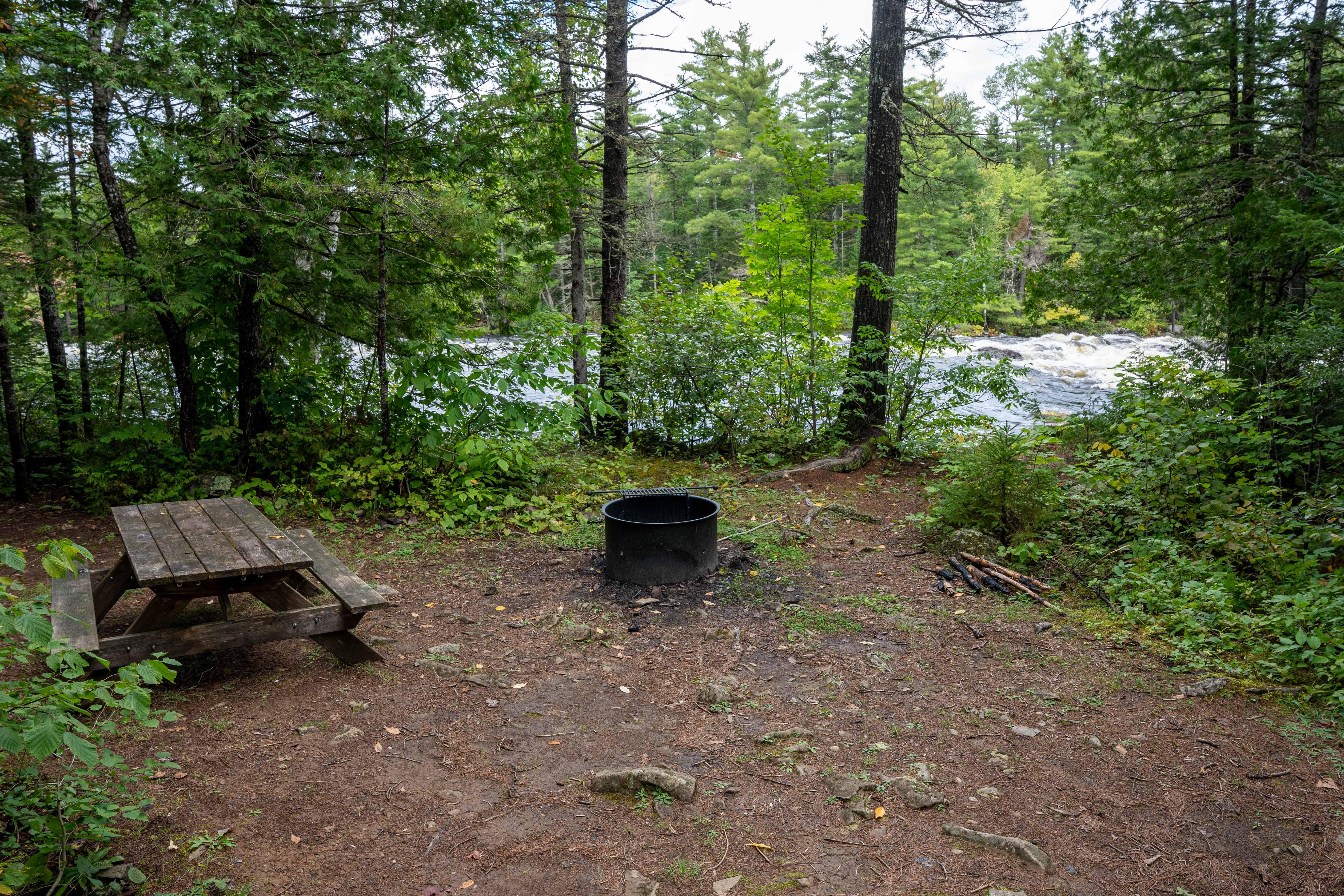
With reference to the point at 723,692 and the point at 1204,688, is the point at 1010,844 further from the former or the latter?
the point at 1204,688

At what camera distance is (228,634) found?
346 cm

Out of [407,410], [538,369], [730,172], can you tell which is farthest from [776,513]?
[730,172]

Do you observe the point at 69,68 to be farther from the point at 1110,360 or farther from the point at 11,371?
the point at 1110,360

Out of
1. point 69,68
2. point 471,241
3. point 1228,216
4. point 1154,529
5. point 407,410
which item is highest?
point 69,68

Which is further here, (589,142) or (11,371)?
(589,142)

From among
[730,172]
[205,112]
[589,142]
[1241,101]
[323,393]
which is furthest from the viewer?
[730,172]

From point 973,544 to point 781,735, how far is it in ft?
9.16

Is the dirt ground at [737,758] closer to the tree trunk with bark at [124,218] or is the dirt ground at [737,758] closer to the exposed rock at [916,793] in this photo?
the exposed rock at [916,793]

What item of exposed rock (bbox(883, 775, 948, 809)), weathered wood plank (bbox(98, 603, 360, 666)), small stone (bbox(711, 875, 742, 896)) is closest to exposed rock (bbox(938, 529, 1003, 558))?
exposed rock (bbox(883, 775, 948, 809))

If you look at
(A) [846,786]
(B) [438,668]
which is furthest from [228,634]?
(A) [846,786]

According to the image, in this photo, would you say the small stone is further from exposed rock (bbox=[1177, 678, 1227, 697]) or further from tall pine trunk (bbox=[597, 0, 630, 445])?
tall pine trunk (bbox=[597, 0, 630, 445])

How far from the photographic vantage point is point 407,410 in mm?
6859

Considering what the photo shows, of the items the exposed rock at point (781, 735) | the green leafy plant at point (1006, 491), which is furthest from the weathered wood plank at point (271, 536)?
the green leafy plant at point (1006, 491)

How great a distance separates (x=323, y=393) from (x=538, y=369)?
2107 millimetres
